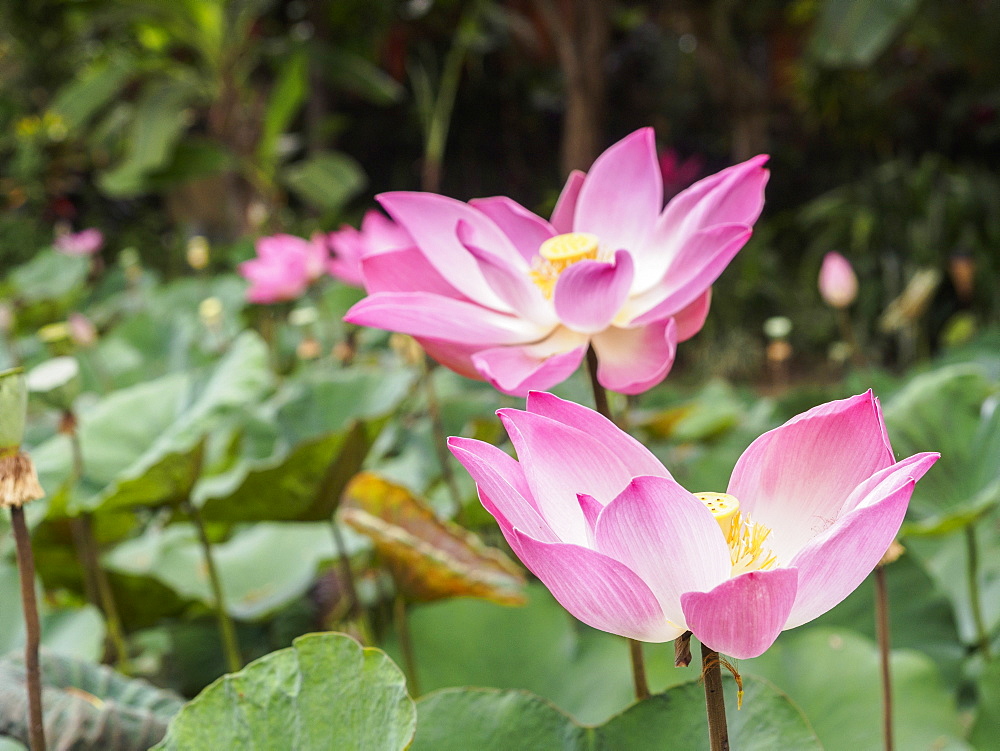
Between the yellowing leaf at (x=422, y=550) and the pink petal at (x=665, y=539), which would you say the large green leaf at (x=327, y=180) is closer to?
the yellowing leaf at (x=422, y=550)

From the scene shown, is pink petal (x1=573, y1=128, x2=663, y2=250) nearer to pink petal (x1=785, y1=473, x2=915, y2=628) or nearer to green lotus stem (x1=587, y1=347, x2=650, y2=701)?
green lotus stem (x1=587, y1=347, x2=650, y2=701)

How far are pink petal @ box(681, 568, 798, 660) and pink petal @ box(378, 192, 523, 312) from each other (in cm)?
22

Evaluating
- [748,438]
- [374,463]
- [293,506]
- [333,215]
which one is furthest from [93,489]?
[333,215]

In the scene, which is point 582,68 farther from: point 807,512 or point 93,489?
point 807,512

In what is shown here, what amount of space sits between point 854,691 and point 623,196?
0.33 metres

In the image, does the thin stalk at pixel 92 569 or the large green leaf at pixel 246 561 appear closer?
the thin stalk at pixel 92 569

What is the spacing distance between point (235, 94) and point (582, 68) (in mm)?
1295

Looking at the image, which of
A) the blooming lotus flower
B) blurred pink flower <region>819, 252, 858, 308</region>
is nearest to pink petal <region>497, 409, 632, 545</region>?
the blooming lotus flower

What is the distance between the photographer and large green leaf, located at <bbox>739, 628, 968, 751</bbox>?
49 centimetres

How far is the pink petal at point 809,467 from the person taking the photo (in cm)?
25

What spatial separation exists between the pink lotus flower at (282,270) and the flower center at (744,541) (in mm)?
952

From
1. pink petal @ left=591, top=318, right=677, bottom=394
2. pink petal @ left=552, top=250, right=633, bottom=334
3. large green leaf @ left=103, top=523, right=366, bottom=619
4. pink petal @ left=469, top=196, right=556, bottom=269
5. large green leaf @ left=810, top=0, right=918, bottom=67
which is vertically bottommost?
large green leaf @ left=103, top=523, right=366, bottom=619

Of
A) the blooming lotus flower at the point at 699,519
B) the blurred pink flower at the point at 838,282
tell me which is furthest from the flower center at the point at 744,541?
the blurred pink flower at the point at 838,282

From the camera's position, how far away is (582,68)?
122 inches
